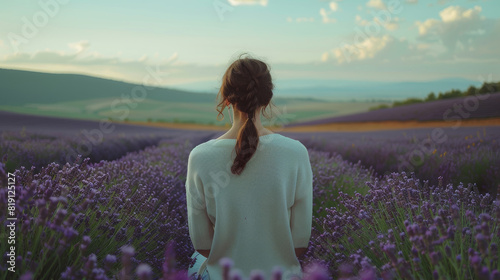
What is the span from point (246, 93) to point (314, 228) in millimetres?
1559

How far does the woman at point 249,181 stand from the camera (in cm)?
209

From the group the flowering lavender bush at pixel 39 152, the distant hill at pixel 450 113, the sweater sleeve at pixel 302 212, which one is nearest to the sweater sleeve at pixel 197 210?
the sweater sleeve at pixel 302 212

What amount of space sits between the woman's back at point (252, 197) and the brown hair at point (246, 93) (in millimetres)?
76

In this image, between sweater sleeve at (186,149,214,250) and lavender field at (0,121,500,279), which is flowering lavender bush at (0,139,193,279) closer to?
lavender field at (0,121,500,279)

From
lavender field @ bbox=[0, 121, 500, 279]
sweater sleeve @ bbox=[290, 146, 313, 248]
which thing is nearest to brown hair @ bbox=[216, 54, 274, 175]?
sweater sleeve @ bbox=[290, 146, 313, 248]

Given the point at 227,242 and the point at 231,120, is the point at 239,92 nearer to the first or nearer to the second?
the point at 231,120

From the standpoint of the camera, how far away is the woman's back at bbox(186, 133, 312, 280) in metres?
2.15

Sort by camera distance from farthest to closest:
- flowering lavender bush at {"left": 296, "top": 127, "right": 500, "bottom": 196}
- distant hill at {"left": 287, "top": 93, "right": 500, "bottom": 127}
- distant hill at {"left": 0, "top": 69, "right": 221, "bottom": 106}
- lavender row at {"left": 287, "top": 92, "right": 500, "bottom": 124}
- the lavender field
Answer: distant hill at {"left": 0, "top": 69, "right": 221, "bottom": 106}, lavender row at {"left": 287, "top": 92, "right": 500, "bottom": 124}, distant hill at {"left": 287, "top": 93, "right": 500, "bottom": 127}, flowering lavender bush at {"left": 296, "top": 127, "right": 500, "bottom": 196}, the lavender field

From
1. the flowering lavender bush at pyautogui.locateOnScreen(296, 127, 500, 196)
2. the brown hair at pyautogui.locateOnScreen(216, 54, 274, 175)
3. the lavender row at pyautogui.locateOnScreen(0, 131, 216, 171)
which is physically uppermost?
the brown hair at pyautogui.locateOnScreen(216, 54, 274, 175)

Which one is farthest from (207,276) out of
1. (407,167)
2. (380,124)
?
(380,124)

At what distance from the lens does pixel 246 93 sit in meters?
2.09

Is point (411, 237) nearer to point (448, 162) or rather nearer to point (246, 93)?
point (246, 93)

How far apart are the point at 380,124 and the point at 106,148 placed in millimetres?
17121

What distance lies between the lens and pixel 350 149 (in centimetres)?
750
